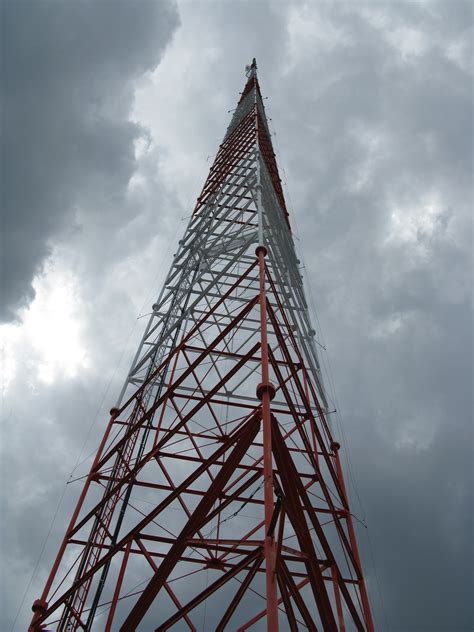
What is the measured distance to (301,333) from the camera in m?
15.2

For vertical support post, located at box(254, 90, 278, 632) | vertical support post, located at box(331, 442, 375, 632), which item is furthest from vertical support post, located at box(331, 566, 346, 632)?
vertical support post, located at box(254, 90, 278, 632)

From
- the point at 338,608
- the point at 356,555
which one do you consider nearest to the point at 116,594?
the point at 338,608

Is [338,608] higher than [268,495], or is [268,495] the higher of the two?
[268,495]

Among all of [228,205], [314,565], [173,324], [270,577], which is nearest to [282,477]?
[314,565]

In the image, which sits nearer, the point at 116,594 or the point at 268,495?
the point at 268,495

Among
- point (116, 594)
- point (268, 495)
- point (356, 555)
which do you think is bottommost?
point (116, 594)

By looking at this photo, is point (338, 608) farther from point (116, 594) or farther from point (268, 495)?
point (268, 495)

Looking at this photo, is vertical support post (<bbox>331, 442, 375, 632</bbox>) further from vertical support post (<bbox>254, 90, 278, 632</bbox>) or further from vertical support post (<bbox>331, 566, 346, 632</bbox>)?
vertical support post (<bbox>254, 90, 278, 632</bbox>)

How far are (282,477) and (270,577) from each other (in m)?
1.81

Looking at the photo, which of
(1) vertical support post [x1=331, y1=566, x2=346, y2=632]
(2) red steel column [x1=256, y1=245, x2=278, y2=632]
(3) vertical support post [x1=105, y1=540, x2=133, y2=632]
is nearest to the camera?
(2) red steel column [x1=256, y1=245, x2=278, y2=632]

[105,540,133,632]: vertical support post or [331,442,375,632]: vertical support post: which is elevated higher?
[331,442,375,632]: vertical support post

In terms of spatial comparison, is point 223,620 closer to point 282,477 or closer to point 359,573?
point 282,477

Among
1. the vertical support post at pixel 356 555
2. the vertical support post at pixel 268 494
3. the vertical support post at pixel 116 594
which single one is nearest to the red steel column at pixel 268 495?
the vertical support post at pixel 268 494

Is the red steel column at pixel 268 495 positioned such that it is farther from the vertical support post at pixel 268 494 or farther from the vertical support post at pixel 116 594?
the vertical support post at pixel 116 594
